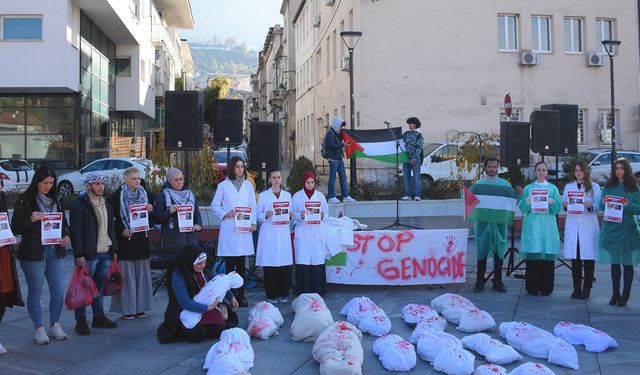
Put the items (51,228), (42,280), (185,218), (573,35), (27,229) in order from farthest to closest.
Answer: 1. (573,35)
2. (185,218)
3. (42,280)
4. (51,228)
5. (27,229)

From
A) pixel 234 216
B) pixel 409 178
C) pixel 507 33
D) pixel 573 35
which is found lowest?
pixel 234 216

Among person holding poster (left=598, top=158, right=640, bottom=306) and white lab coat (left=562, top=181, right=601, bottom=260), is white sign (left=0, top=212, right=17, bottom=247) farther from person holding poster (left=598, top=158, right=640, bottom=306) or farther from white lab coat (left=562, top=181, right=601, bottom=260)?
person holding poster (left=598, top=158, right=640, bottom=306)

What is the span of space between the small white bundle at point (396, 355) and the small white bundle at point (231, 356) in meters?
1.28

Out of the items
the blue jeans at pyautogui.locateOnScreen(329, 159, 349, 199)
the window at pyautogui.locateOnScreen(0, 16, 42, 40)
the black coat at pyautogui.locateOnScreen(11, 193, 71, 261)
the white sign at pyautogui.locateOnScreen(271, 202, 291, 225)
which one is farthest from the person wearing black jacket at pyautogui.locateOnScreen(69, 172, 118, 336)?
the window at pyautogui.locateOnScreen(0, 16, 42, 40)

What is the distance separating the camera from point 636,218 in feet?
28.0

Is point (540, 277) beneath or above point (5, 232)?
beneath

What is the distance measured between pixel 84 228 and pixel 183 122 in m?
3.74

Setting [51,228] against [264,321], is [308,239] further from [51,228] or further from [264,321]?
[51,228]

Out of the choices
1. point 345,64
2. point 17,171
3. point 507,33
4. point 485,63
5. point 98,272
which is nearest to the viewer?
point 98,272

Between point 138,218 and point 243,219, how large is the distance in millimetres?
1478

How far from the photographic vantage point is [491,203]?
972 cm

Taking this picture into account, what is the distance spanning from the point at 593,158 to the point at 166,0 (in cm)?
3331

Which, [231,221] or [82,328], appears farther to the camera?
[231,221]

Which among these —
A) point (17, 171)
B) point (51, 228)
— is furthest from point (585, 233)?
point (17, 171)
